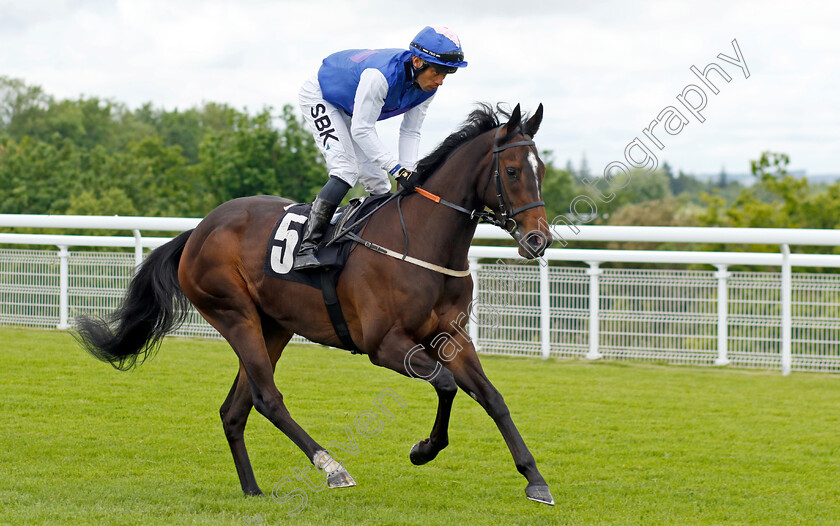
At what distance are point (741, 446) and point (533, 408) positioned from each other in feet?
5.16

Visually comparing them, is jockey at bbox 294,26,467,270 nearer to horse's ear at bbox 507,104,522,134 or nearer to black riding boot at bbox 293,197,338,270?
black riding boot at bbox 293,197,338,270

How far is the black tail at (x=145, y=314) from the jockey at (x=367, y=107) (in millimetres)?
1085

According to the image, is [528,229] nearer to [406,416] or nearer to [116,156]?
[406,416]

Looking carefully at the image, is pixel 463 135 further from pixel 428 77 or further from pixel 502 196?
pixel 502 196

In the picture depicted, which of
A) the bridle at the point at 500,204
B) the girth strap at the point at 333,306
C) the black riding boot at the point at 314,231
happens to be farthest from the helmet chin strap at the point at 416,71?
the girth strap at the point at 333,306

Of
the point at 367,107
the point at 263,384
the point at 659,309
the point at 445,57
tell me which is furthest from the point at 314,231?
the point at 659,309

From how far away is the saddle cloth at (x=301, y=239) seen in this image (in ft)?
14.6

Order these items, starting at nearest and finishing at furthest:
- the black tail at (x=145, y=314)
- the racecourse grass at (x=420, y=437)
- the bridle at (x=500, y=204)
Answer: the bridle at (x=500, y=204) < the racecourse grass at (x=420, y=437) < the black tail at (x=145, y=314)

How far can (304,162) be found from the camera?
28297mm

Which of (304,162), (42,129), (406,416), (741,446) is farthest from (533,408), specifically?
(42,129)

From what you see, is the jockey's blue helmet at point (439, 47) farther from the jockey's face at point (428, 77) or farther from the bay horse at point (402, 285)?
the bay horse at point (402, 285)

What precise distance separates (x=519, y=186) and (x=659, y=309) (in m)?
4.98

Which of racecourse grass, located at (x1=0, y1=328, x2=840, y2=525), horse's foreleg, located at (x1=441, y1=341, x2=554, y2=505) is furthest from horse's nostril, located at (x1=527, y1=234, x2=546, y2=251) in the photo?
racecourse grass, located at (x1=0, y1=328, x2=840, y2=525)

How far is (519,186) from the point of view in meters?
3.95
